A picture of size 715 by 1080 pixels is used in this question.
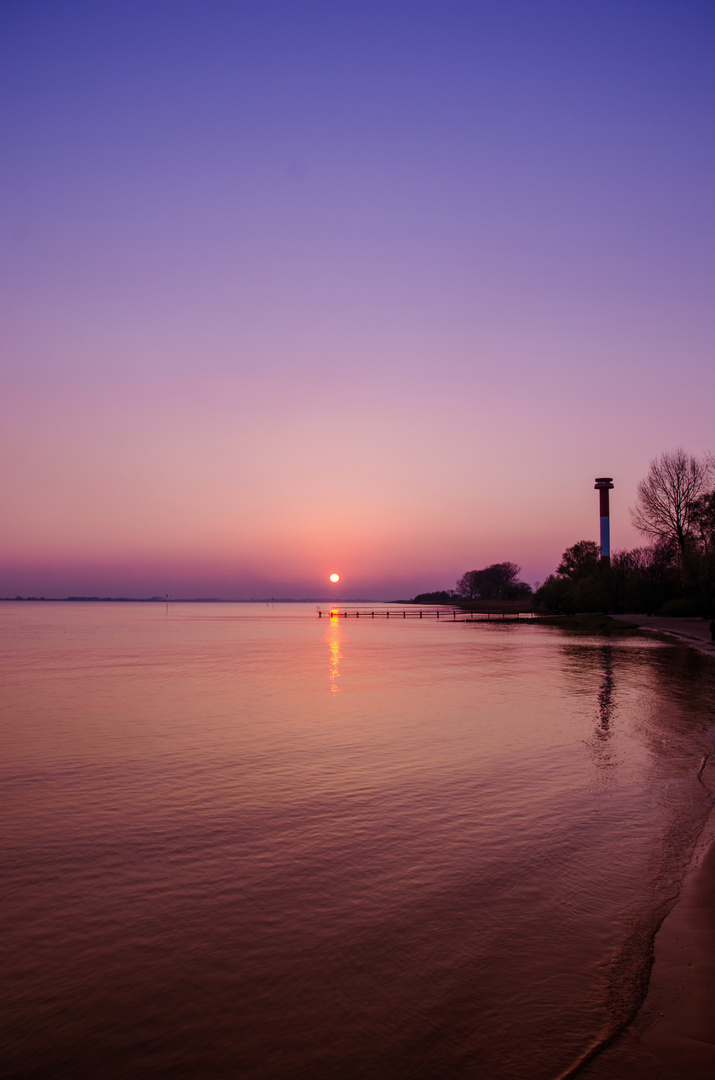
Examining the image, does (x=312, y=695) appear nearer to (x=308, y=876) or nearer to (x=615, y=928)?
(x=308, y=876)

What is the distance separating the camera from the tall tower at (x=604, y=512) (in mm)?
110631

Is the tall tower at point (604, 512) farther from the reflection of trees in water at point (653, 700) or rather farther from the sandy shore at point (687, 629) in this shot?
the reflection of trees in water at point (653, 700)

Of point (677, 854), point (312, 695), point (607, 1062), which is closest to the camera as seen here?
point (607, 1062)

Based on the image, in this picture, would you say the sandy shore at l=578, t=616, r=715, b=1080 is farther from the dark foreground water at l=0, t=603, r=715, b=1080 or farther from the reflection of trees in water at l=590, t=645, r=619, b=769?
the reflection of trees in water at l=590, t=645, r=619, b=769

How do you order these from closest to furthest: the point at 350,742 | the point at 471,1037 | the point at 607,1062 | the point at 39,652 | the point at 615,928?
1. the point at 607,1062
2. the point at 471,1037
3. the point at 615,928
4. the point at 350,742
5. the point at 39,652

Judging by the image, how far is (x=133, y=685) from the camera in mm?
27781

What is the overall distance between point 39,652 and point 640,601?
73653mm

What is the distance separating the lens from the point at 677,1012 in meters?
4.84

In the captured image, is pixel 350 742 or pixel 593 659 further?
pixel 593 659

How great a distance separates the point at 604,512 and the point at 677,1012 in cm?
12113

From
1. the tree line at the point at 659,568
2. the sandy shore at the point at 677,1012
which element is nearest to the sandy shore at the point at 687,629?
the tree line at the point at 659,568

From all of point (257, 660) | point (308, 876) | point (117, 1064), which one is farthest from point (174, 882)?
point (257, 660)

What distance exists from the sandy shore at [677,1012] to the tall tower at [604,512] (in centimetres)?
10507

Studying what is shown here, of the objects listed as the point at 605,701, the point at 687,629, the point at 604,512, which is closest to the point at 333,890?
the point at 605,701
